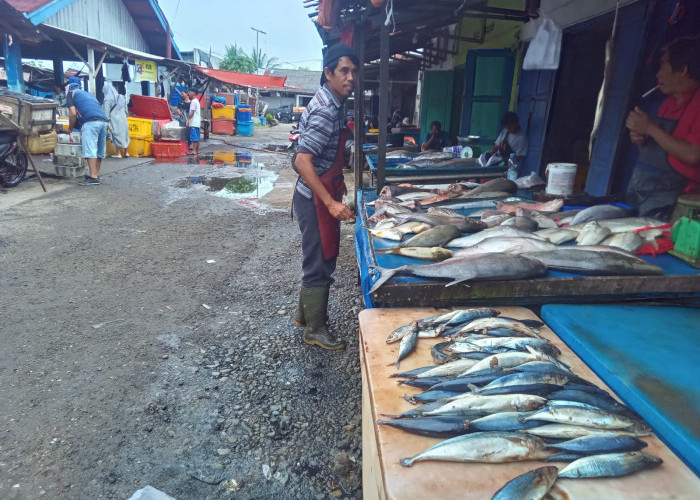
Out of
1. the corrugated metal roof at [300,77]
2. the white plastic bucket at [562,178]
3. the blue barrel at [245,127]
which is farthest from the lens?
the corrugated metal roof at [300,77]

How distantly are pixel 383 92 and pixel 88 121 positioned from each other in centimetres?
765

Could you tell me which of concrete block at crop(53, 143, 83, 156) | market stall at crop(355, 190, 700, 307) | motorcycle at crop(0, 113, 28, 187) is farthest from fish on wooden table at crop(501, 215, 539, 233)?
concrete block at crop(53, 143, 83, 156)

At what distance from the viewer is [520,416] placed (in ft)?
5.06

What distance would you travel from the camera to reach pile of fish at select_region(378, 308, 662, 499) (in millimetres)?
1401

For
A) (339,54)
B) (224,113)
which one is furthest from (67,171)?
(224,113)

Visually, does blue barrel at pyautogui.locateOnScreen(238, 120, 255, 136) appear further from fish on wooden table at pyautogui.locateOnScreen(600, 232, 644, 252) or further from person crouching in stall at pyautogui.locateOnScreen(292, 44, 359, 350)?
fish on wooden table at pyautogui.locateOnScreen(600, 232, 644, 252)

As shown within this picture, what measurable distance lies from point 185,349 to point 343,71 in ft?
8.36

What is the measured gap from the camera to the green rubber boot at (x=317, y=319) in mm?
3574

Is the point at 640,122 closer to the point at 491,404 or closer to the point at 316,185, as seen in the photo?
the point at 316,185

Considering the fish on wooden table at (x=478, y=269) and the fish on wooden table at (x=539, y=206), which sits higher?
the fish on wooden table at (x=539, y=206)

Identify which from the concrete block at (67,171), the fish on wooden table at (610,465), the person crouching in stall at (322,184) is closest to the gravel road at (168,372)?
the person crouching in stall at (322,184)

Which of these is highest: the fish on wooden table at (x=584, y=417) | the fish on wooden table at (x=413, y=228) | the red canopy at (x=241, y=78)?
the red canopy at (x=241, y=78)

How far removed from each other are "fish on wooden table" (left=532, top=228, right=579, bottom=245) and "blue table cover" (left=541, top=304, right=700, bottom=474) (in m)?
0.76

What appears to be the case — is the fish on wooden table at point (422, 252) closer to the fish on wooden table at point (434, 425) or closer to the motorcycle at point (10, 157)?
the fish on wooden table at point (434, 425)
